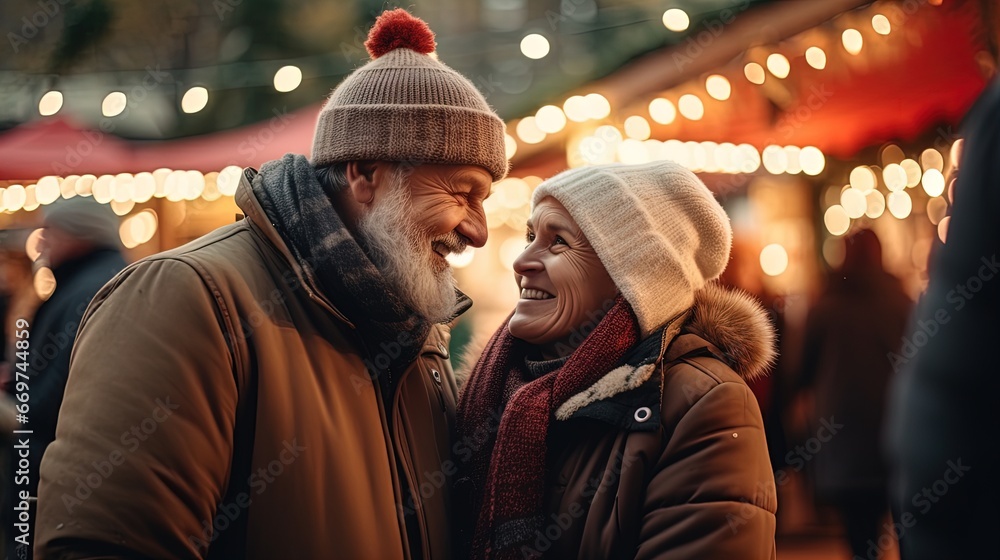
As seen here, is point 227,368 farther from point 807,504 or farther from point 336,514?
point 807,504

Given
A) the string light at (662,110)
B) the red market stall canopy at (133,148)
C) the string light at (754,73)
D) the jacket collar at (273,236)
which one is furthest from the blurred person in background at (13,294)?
the string light at (754,73)

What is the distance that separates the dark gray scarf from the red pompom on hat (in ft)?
1.38

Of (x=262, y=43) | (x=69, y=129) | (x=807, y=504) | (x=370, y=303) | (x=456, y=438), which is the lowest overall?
(x=807, y=504)

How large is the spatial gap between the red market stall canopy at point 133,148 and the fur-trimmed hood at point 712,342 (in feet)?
14.0

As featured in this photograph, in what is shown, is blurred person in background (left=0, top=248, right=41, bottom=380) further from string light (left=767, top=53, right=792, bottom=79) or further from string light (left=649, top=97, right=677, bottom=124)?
string light (left=767, top=53, right=792, bottom=79)

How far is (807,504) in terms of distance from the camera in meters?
6.68

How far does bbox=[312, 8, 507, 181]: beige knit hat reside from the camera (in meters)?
2.41

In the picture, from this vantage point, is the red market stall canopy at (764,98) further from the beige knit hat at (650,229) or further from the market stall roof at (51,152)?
the beige knit hat at (650,229)

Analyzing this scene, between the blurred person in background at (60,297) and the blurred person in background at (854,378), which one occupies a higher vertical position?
the blurred person in background at (60,297)

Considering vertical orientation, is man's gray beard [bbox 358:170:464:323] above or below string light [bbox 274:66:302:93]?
below

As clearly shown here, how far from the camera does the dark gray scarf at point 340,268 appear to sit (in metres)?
2.27

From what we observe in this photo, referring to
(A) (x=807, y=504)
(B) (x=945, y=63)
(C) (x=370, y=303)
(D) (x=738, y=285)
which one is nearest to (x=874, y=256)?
(D) (x=738, y=285)

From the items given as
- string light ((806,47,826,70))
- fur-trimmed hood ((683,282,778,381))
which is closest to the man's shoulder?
fur-trimmed hood ((683,282,778,381))

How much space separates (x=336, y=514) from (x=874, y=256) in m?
4.06
